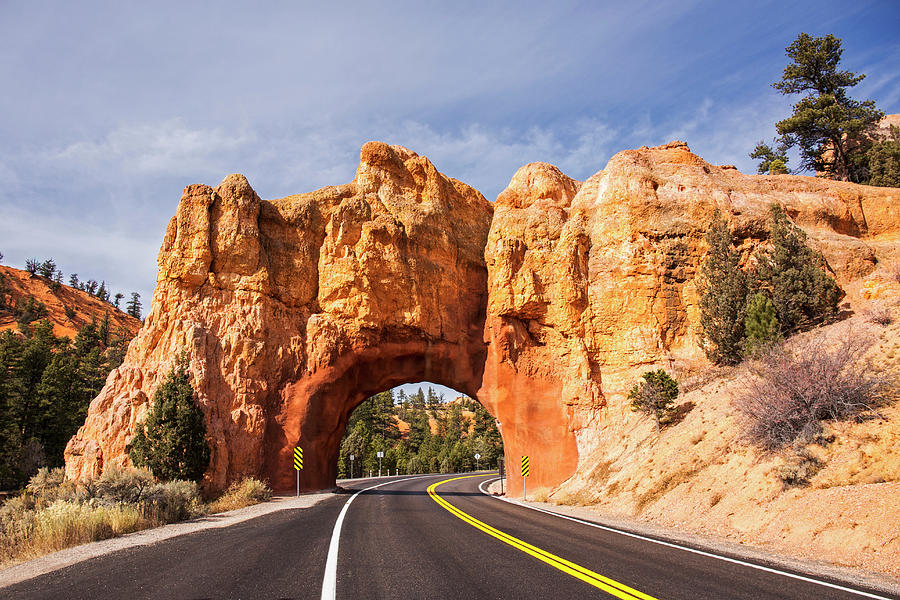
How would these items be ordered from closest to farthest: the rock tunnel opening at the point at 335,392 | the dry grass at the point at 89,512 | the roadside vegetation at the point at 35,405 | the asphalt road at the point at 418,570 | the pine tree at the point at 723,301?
the asphalt road at the point at 418,570
the dry grass at the point at 89,512
the pine tree at the point at 723,301
the rock tunnel opening at the point at 335,392
the roadside vegetation at the point at 35,405

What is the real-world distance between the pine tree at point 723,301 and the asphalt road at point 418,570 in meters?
13.6

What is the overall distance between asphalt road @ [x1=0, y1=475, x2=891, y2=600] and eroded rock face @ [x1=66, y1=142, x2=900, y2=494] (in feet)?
53.5

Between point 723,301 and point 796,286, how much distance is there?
2.63 m

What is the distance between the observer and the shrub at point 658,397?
2083cm

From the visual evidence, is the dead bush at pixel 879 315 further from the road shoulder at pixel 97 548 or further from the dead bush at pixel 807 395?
the road shoulder at pixel 97 548

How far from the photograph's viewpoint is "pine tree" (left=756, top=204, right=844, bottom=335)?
68.1ft

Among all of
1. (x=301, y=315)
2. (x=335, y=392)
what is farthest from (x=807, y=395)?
(x=301, y=315)

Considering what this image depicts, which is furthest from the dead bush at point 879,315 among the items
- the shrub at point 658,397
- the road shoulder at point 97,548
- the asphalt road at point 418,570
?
the road shoulder at point 97,548

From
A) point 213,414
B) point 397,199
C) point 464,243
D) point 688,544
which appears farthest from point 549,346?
point 688,544

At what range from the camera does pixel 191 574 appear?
6.94 metres

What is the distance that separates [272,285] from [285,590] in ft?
79.3

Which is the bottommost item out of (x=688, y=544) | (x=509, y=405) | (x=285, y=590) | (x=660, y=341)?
(x=688, y=544)

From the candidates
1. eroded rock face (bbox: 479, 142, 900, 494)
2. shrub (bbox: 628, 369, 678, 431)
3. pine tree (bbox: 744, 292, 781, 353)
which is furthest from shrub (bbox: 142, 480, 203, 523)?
pine tree (bbox: 744, 292, 781, 353)

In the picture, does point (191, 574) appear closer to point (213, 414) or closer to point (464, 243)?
point (213, 414)
